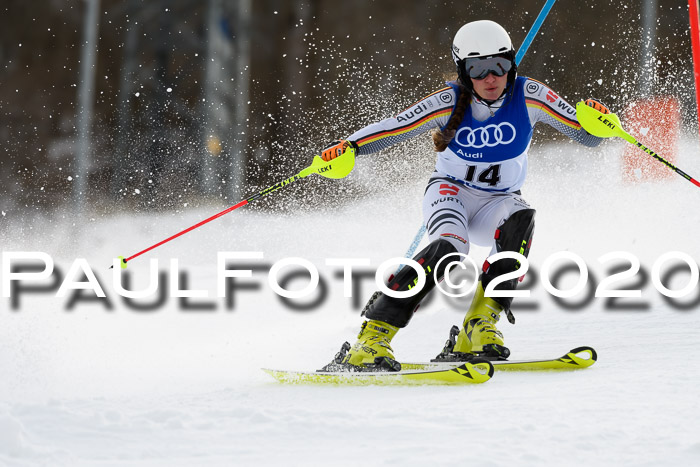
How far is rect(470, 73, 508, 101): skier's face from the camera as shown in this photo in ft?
9.80

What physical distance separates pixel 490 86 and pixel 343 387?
1238 millimetres

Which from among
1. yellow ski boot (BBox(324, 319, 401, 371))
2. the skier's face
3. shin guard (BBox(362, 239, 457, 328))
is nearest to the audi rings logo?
the skier's face

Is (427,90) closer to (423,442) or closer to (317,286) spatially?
(317,286)

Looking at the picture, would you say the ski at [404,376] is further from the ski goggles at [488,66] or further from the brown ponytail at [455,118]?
the ski goggles at [488,66]

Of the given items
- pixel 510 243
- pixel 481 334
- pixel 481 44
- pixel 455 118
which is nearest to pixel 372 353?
pixel 481 334

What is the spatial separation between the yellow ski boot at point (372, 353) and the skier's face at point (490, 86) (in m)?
0.94

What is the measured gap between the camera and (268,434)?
74.9 inches

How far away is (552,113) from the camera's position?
313cm

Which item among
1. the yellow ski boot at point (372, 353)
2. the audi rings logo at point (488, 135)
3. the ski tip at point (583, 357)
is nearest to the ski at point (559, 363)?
the ski tip at point (583, 357)

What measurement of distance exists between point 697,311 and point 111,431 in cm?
303

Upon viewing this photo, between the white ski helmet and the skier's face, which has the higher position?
the white ski helmet

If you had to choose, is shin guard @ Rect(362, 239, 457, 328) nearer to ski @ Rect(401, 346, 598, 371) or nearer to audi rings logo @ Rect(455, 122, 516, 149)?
ski @ Rect(401, 346, 598, 371)

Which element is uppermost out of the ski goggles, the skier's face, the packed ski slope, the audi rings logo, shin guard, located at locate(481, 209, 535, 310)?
the ski goggles

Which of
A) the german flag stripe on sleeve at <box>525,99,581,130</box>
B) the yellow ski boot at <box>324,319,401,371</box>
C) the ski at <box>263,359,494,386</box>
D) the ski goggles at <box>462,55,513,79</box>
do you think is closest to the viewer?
the ski at <box>263,359,494,386</box>
